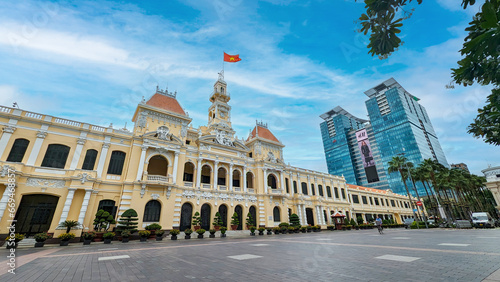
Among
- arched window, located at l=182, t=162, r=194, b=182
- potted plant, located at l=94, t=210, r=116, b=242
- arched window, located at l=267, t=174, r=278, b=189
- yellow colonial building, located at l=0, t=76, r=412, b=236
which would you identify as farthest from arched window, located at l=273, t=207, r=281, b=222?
potted plant, located at l=94, t=210, r=116, b=242

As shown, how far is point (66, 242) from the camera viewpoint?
52.2 ft

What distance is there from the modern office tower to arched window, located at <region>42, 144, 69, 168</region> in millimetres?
110550

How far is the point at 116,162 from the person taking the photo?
23.6 metres

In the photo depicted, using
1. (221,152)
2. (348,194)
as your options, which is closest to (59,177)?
(221,152)

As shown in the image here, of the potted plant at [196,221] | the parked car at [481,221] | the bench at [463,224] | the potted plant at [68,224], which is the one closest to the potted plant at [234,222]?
the potted plant at [196,221]

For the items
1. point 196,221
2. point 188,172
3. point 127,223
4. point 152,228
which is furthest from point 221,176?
point 127,223

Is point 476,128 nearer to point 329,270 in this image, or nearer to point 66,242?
point 329,270

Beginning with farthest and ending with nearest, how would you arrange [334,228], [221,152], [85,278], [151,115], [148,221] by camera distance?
1. [334,228]
2. [221,152]
3. [151,115]
4. [148,221]
5. [85,278]

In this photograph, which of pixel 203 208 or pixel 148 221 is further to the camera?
pixel 203 208

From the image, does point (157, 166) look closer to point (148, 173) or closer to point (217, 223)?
point (148, 173)

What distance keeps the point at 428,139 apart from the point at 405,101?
25772 millimetres

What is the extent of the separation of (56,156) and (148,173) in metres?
9.17

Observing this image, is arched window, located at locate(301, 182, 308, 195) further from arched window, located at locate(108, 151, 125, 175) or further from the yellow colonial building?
arched window, located at locate(108, 151, 125, 175)

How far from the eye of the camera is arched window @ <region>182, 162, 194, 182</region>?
29.3 metres
